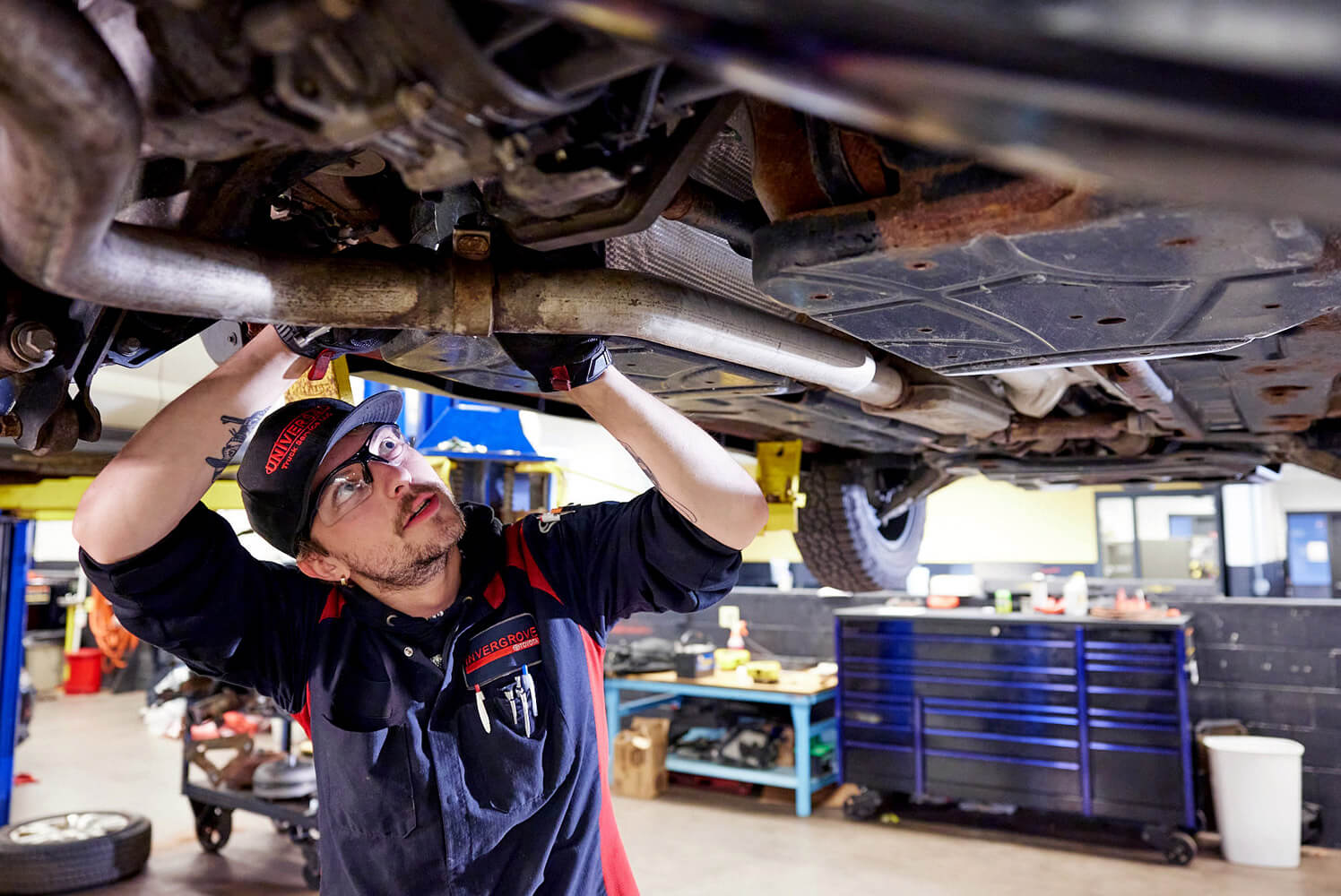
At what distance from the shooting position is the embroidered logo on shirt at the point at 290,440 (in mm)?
1302

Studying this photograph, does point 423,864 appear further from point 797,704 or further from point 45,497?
point 797,704

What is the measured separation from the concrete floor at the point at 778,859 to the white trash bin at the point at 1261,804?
0.10m

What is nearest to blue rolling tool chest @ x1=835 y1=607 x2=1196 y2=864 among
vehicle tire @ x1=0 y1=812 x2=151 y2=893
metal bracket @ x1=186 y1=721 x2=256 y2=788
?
metal bracket @ x1=186 y1=721 x2=256 y2=788

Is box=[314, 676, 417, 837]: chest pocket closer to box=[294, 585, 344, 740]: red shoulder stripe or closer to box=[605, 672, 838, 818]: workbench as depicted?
box=[294, 585, 344, 740]: red shoulder stripe

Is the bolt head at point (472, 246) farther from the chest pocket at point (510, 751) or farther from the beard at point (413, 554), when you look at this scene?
the chest pocket at point (510, 751)

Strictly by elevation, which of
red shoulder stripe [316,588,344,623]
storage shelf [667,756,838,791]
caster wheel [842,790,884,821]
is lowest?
caster wheel [842,790,884,821]

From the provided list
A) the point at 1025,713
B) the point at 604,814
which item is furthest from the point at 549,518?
the point at 1025,713

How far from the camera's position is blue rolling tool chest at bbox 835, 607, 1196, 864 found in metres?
4.84

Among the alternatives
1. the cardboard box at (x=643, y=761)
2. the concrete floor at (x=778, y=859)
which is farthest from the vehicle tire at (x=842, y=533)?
the cardboard box at (x=643, y=761)

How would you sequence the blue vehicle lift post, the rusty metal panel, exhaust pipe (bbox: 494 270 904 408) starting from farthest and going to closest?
1. the blue vehicle lift post
2. exhaust pipe (bbox: 494 270 904 408)
3. the rusty metal panel

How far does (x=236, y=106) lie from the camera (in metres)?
0.60

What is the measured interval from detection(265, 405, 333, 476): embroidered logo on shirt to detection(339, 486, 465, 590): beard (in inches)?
6.5

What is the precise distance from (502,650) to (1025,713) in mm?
4610

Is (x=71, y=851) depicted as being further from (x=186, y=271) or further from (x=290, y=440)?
(x=186, y=271)
